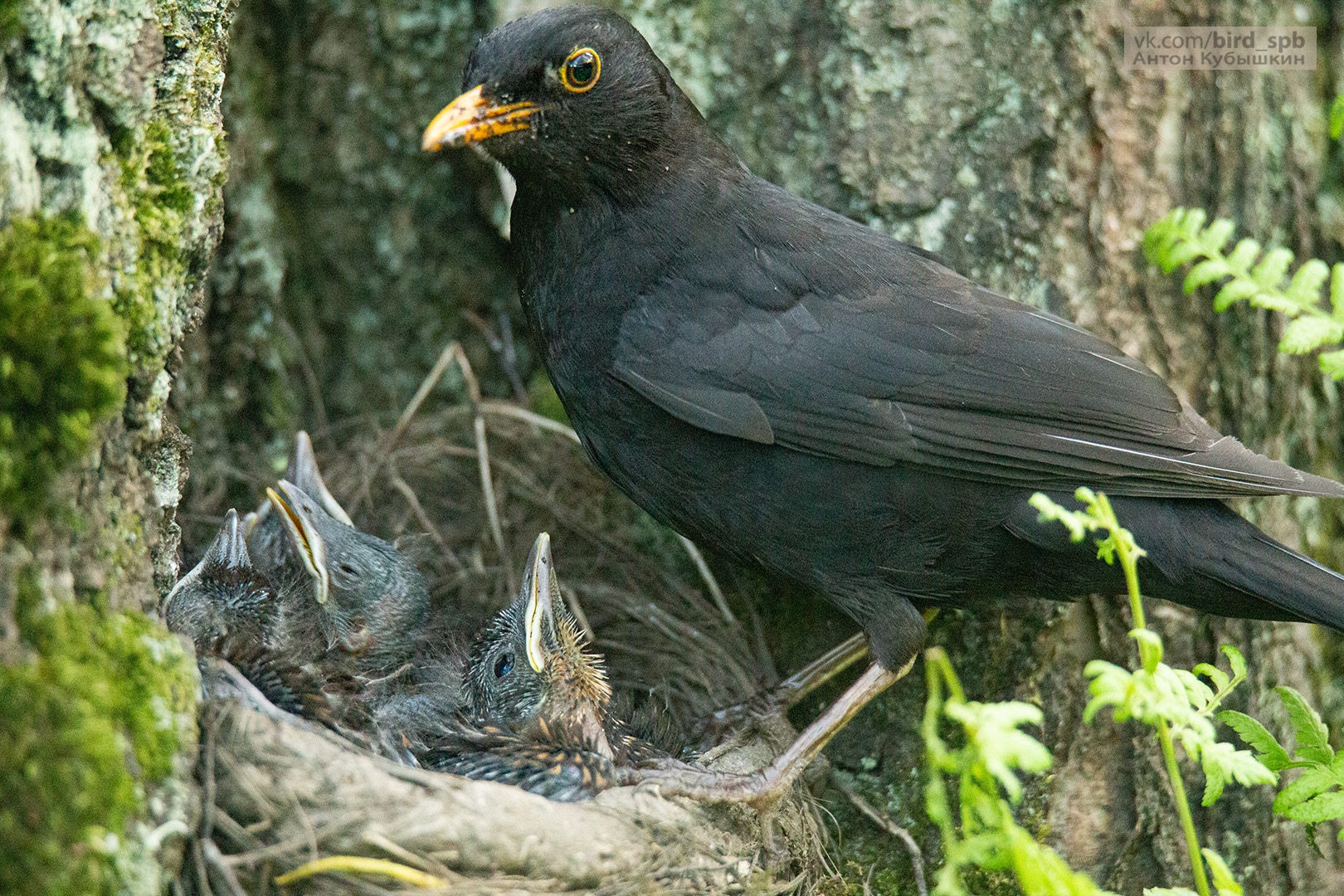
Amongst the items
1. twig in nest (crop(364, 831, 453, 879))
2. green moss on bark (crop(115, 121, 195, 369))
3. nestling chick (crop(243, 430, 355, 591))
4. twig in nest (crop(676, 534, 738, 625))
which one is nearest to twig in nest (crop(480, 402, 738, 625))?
twig in nest (crop(676, 534, 738, 625))

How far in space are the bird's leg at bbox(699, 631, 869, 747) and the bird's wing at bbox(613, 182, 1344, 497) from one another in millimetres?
871

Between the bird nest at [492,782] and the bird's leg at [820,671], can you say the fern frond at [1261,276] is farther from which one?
the bird nest at [492,782]

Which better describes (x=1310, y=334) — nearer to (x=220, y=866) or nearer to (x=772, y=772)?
(x=772, y=772)

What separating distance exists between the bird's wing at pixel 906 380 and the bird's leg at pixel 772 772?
0.74 meters

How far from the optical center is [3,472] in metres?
2.16

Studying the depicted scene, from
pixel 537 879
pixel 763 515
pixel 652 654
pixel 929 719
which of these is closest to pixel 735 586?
pixel 652 654

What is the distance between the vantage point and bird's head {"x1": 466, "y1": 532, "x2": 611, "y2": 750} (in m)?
3.32

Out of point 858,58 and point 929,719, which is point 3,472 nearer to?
point 929,719

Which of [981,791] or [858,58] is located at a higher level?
[858,58]

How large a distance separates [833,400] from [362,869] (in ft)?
5.63

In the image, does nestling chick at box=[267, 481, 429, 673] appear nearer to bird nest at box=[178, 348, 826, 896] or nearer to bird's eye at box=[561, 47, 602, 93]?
bird nest at box=[178, 348, 826, 896]

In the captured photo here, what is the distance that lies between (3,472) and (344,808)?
3.14 ft

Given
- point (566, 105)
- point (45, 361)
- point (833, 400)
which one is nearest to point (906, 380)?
point (833, 400)

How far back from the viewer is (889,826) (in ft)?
12.3
